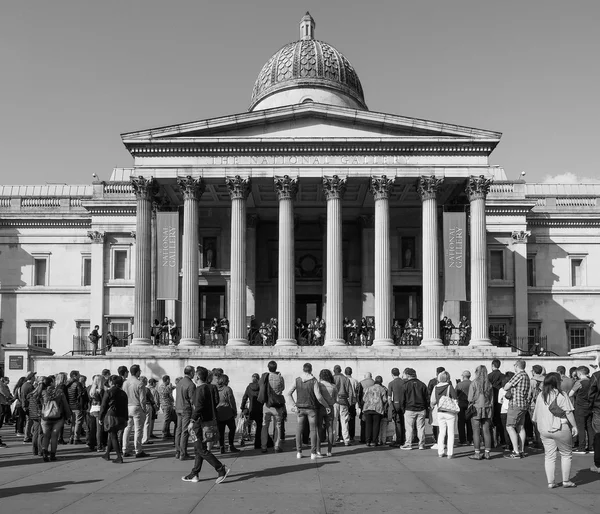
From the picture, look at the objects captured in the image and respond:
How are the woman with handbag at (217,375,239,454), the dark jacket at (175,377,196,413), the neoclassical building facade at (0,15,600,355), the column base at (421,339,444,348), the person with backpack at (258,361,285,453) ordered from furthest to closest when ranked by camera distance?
the neoclassical building facade at (0,15,600,355)
the column base at (421,339,444,348)
the person with backpack at (258,361,285,453)
the woman with handbag at (217,375,239,454)
the dark jacket at (175,377,196,413)

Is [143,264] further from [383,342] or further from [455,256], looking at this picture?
[455,256]

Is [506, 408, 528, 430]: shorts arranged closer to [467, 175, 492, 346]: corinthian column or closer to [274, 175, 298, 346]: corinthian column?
[467, 175, 492, 346]: corinthian column

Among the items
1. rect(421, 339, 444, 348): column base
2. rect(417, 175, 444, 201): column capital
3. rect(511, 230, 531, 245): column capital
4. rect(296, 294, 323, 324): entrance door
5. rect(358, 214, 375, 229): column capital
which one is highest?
rect(417, 175, 444, 201): column capital

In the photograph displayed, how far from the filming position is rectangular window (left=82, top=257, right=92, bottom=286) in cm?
4978

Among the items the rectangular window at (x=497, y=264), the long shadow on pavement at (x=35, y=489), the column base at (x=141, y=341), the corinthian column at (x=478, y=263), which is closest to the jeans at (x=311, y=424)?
the long shadow on pavement at (x=35, y=489)

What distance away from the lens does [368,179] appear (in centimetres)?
3706

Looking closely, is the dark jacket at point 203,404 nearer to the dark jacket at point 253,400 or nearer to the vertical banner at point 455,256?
the dark jacket at point 253,400

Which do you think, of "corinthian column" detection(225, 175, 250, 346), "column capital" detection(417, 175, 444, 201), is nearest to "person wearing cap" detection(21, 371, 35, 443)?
"corinthian column" detection(225, 175, 250, 346)

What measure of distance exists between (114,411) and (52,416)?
1672 millimetres

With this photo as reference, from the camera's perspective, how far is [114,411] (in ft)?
52.6

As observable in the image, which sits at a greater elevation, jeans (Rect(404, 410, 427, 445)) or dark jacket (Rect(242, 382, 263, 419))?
dark jacket (Rect(242, 382, 263, 419))

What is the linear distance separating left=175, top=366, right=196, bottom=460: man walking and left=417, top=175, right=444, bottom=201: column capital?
22.8m

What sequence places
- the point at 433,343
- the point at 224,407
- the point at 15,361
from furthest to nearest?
the point at 433,343
the point at 15,361
the point at 224,407

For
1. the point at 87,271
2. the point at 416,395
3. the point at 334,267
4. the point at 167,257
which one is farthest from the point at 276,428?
the point at 87,271
